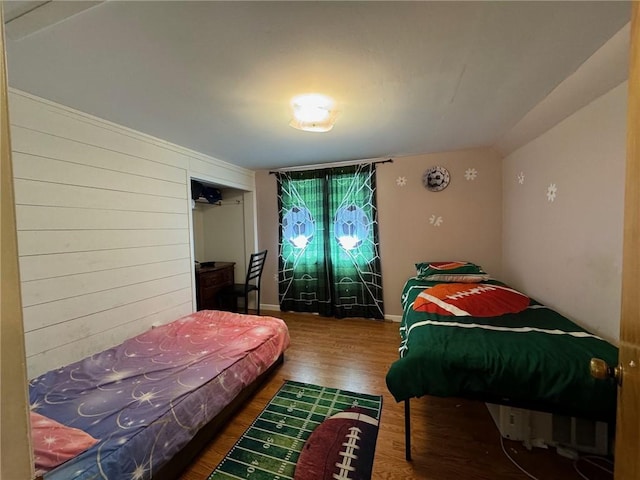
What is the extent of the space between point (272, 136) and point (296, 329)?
2.34 metres

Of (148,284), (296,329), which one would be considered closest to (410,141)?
(296,329)

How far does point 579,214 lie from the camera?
1.87 meters

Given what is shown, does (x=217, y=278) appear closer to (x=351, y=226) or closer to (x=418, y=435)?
(x=351, y=226)

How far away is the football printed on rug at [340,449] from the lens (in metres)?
1.41

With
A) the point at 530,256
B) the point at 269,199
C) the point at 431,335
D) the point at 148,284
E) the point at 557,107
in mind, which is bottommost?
the point at 431,335

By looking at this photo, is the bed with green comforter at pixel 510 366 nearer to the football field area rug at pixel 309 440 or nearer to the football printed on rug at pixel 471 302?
the football printed on rug at pixel 471 302

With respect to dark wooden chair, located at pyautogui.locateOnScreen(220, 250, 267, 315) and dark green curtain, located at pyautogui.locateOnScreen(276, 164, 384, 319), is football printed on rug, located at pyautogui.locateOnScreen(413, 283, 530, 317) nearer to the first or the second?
dark green curtain, located at pyautogui.locateOnScreen(276, 164, 384, 319)

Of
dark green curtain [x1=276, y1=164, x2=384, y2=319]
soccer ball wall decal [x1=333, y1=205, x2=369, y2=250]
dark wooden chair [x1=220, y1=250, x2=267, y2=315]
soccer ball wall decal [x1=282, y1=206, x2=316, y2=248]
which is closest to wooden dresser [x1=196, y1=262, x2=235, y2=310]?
dark wooden chair [x1=220, y1=250, x2=267, y2=315]

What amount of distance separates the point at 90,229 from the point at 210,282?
5.55ft

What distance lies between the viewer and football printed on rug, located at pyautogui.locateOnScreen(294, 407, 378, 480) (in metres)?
1.41

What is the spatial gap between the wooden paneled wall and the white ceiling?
0.72ft

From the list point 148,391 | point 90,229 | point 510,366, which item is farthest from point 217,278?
point 510,366

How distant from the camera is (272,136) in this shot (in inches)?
103

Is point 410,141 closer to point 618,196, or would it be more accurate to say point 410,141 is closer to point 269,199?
point 618,196
